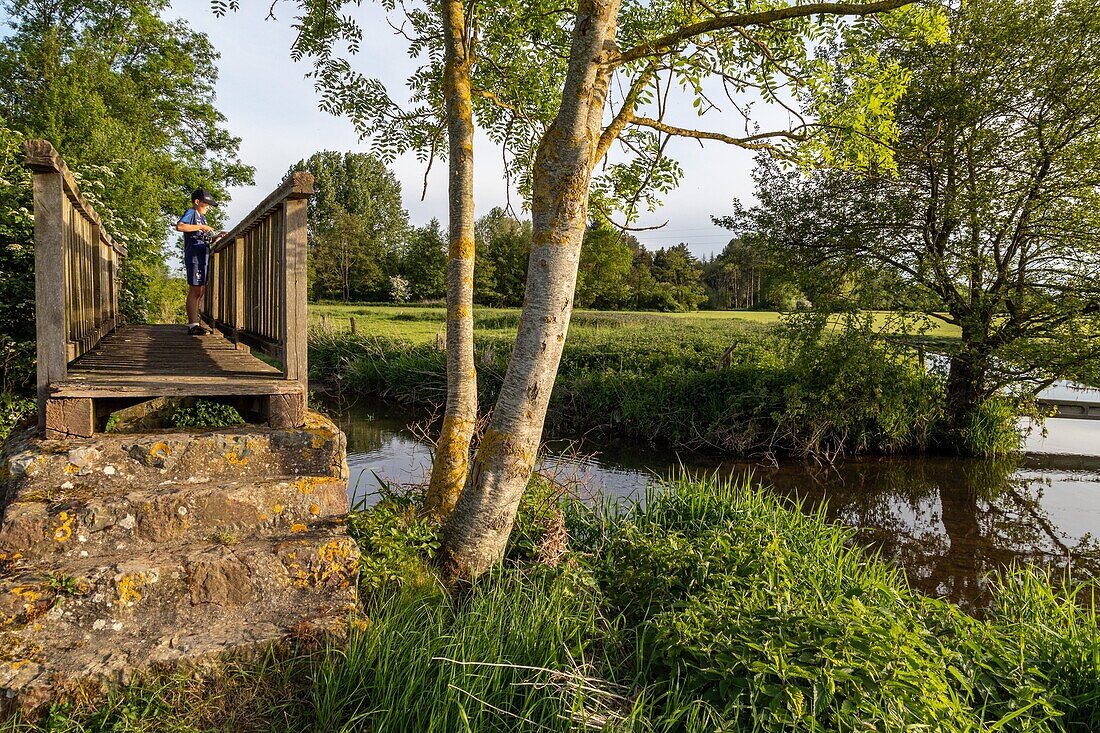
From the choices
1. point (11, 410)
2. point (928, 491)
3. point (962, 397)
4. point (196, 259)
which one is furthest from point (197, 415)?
point (962, 397)

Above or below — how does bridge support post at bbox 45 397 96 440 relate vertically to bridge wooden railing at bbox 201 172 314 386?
below

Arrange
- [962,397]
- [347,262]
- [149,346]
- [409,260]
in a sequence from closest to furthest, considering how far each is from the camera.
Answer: [149,346], [962,397], [347,262], [409,260]

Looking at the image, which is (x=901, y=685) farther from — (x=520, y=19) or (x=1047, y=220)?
(x=1047, y=220)

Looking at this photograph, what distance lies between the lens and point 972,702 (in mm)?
3240

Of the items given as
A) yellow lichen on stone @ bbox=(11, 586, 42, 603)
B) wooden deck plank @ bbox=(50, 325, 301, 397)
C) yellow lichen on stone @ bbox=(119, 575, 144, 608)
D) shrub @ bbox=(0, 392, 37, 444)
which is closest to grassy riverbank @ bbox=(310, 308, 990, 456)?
wooden deck plank @ bbox=(50, 325, 301, 397)

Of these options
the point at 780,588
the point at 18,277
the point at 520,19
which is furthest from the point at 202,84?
the point at 780,588

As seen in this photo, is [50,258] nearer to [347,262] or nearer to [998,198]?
[998,198]

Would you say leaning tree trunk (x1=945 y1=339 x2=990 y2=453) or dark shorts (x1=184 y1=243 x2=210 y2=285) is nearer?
dark shorts (x1=184 y1=243 x2=210 y2=285)

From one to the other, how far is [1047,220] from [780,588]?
11.9 m

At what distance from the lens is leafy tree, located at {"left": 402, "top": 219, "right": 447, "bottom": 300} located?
48906mm

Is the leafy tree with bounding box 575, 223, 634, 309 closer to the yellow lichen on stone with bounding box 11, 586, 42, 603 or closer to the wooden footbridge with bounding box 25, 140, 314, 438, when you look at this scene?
the wooden footbridge with bounding box 25, 140, 314, 438

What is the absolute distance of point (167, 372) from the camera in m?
4.80

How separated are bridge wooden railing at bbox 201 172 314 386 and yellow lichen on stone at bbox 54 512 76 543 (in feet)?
5.01

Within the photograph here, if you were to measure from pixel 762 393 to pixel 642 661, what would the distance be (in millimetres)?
10314
